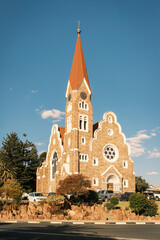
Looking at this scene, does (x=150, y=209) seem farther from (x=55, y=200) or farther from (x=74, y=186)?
(x=55, y=200)

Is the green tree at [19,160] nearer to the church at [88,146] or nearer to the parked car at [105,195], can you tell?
the church at [88,146]

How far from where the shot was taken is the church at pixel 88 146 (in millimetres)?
43188

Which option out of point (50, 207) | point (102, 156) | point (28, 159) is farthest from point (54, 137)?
point (50, 207)

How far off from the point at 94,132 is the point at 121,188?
1081 centimetres

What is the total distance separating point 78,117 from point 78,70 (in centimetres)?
985

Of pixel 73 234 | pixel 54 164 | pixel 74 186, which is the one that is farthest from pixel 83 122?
pixel 73 234

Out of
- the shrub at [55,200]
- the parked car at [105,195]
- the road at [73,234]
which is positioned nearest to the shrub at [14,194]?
the shrub at [55,200]

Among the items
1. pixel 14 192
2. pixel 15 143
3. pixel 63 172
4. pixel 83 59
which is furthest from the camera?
pixel 15 143

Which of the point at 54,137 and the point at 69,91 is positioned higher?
the point at 69,91

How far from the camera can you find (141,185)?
5753 cm

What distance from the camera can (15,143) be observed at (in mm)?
56250

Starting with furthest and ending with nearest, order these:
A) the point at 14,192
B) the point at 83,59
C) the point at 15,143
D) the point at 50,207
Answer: the point at 15,143 → the point at 83,59 → the point at 14,192 → the point at 50,207

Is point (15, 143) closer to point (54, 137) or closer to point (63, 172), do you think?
point (54, 137)

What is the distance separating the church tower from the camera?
42.9 m
